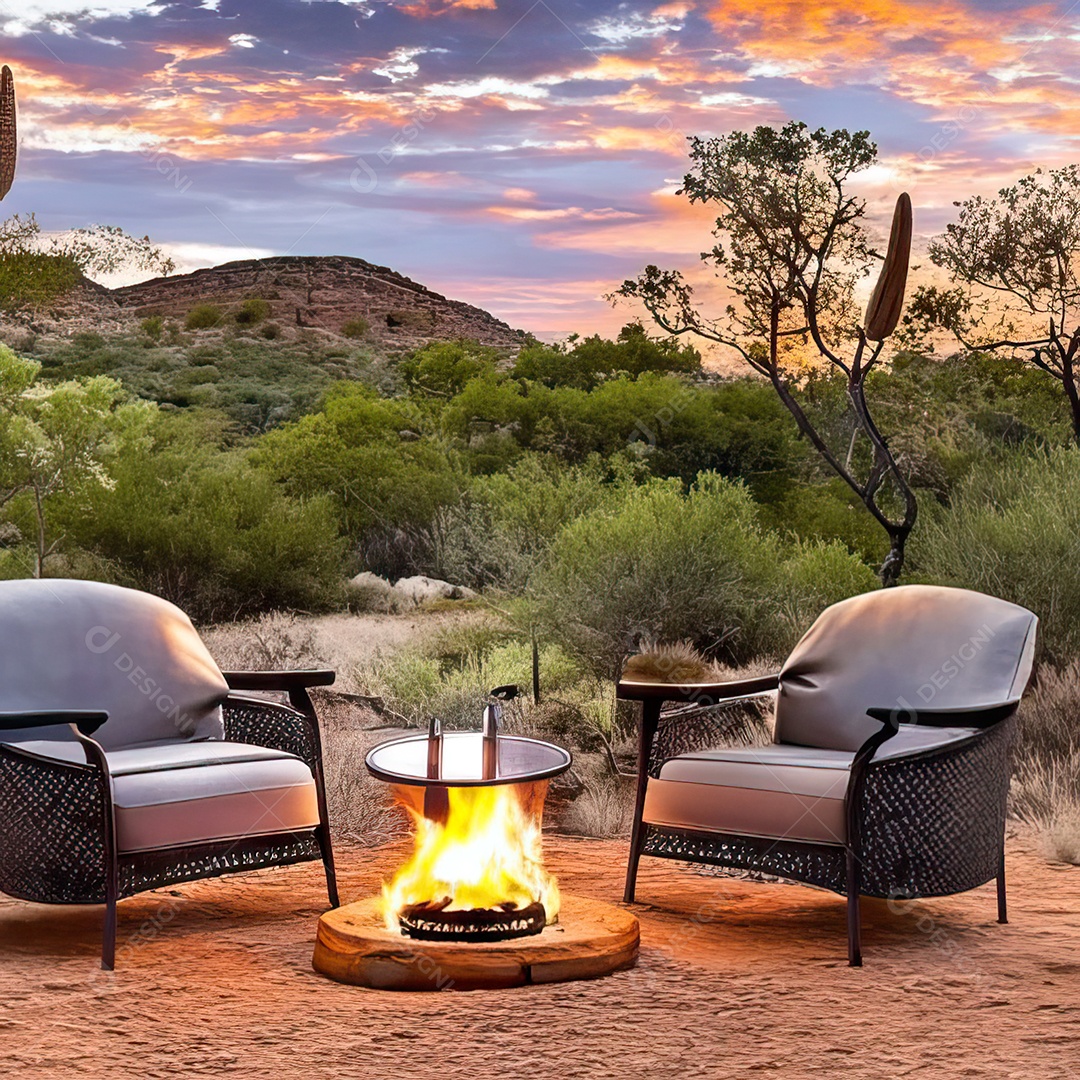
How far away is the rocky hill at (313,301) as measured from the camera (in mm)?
11219

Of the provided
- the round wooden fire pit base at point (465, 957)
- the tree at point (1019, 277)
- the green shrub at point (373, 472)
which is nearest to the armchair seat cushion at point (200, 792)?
the round wooden fire pit base at point (465, 957)

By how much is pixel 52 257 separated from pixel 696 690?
889cm

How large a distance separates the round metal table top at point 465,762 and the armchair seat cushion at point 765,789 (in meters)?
0.42

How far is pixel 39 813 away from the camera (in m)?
2.91

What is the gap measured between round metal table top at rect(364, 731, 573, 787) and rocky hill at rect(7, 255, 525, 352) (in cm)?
820

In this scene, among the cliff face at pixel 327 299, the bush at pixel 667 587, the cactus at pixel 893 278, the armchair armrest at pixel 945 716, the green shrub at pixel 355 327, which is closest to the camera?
the armchair armrest at pixel 945 716

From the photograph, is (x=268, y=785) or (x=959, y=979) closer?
(x=959, y=979)

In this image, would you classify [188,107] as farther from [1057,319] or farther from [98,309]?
[1057,319]

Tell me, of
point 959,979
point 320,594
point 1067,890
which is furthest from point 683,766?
point 320,594

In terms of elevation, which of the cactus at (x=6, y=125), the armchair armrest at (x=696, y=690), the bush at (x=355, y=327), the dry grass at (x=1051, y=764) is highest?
the cactus at (x=6, y=125)

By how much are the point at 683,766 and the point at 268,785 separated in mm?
1000

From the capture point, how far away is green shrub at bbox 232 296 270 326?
1226 cm

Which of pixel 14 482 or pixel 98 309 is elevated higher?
pixel 98 309

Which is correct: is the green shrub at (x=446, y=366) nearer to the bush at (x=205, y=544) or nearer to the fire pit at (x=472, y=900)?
the bush at (x=205, y=544)
